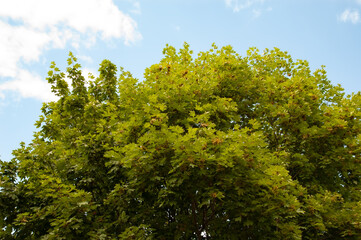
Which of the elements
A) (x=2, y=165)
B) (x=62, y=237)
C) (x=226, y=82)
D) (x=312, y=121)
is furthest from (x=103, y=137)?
(x=312, y=121)

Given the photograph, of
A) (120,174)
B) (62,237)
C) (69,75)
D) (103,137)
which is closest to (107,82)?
(69,75)

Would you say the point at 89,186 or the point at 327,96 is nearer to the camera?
the point at 89,186

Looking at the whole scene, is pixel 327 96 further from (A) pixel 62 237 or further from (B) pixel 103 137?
(A) pixel 62 237

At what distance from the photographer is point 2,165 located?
13.0m

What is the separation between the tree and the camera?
32.0ft

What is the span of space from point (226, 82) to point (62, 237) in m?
8.78

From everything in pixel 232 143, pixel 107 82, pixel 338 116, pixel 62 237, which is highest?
pixel 107 82

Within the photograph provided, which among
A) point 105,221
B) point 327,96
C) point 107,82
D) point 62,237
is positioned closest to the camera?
point 62,237

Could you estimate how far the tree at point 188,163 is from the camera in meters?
9.75

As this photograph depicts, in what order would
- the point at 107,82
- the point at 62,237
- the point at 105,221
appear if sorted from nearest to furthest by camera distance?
1. the point at 62,237
2. the point at 105,221
3. the point at 107,82

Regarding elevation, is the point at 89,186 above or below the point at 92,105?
below

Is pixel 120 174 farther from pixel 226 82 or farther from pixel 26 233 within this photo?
pixel 226 82

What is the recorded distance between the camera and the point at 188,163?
9242mm

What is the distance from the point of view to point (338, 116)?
13.8 metres
